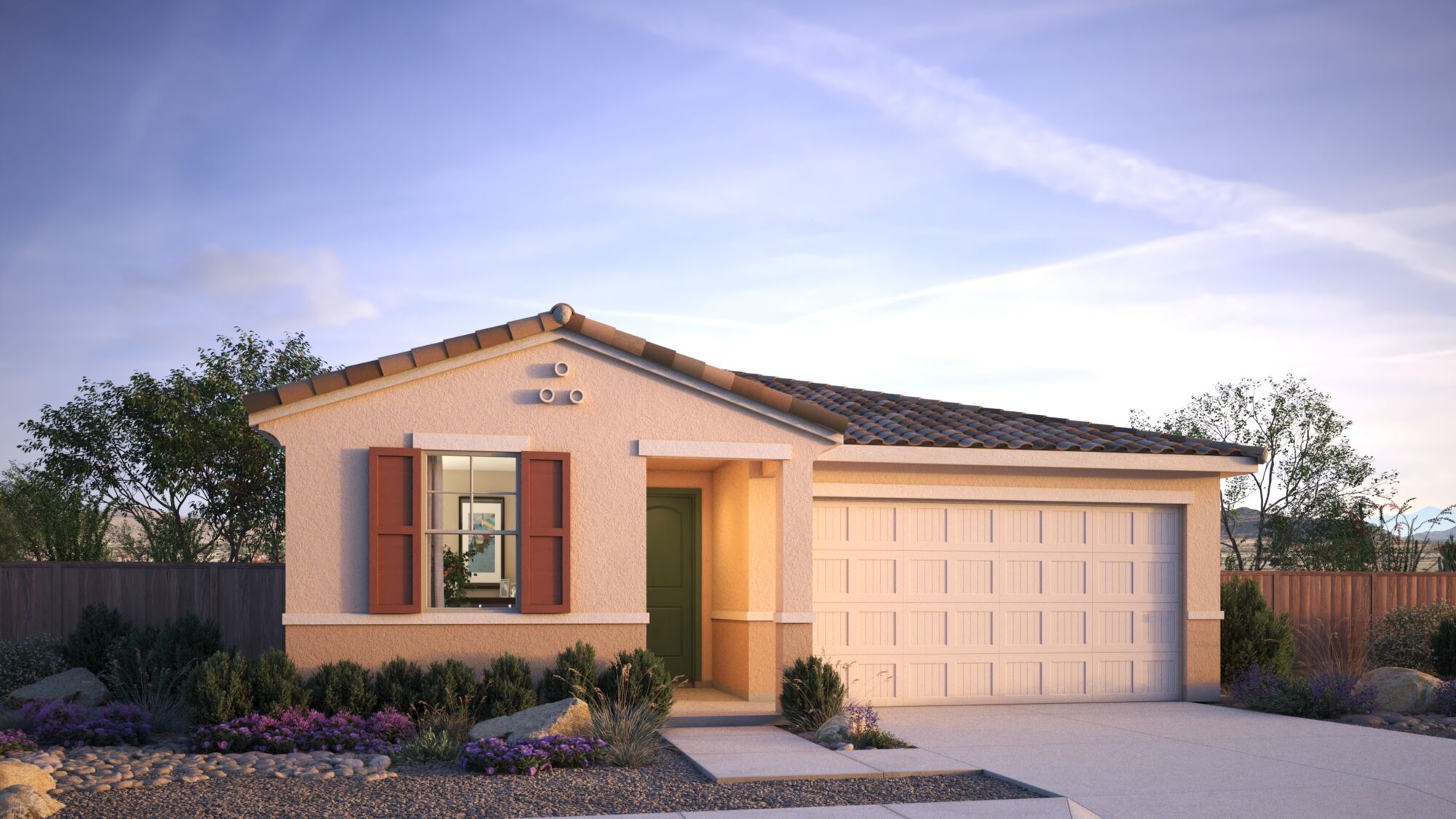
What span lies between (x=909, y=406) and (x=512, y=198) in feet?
21.1

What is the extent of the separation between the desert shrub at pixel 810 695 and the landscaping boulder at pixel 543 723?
7.37 ft

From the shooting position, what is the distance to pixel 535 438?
1158 centimetres

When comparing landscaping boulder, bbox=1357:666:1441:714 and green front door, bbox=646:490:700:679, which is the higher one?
green front door, bbox=646:490:700:679

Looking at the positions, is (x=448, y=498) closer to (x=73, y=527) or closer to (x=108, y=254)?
(x=108, y=254)

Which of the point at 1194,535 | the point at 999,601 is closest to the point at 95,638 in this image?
the point at 999,601

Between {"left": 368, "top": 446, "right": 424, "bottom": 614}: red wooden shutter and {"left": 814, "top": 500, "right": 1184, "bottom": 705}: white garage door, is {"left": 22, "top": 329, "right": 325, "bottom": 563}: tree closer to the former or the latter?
{"left": 368, "top": 446, "right": 424, "bottom": 614}: red wooden shutter

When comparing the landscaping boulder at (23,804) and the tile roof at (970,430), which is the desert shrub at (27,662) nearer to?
the landscaping boulder at (23,804)

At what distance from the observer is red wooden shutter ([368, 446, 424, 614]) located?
36.4 ft

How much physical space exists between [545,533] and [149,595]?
721 cm

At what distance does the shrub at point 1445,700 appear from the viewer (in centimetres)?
1318

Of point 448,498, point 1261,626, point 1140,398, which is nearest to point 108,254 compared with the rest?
point 448,498

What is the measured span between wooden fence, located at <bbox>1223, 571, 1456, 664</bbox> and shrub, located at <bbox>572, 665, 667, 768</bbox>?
9825 millimetres

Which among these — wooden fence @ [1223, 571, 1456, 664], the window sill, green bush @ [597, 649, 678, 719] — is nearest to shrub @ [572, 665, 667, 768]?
green bush @ [597, 649, 678, 719]

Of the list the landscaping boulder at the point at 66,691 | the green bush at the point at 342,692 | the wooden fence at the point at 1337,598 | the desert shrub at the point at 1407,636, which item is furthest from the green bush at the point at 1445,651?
the landscaping boulder at the point at 66,691
